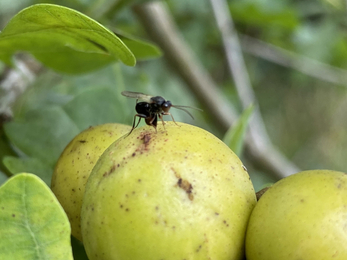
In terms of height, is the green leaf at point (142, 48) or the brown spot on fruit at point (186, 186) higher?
the green leaf at point (142, 48)

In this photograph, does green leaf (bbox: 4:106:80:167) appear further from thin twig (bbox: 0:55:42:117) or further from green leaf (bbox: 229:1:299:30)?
green leaf (bbox: 229:1:299:30)

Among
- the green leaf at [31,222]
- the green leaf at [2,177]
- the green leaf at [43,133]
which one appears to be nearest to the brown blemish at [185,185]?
the green leaf at [31,222]

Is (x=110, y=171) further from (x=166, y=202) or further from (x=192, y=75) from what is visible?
(x=192, y=75)

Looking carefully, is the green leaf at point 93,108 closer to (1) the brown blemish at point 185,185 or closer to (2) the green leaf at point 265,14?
(1) the brown blemish at point 185,185

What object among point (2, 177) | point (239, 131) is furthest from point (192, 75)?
point (2, 177)

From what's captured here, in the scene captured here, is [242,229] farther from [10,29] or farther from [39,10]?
[10,29]

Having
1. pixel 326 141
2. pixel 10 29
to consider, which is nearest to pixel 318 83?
pixel 326 141
